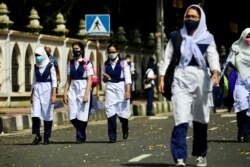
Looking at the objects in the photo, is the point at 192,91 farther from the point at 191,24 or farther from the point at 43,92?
the point at 43,92

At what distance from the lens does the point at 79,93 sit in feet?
68.2

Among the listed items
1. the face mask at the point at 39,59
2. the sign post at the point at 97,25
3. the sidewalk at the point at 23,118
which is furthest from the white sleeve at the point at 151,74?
the face mask at the point at 39,59

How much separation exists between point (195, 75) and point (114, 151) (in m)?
3.58

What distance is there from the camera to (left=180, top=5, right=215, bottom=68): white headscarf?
15.1 metres

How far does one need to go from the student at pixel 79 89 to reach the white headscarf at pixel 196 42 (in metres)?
5.58

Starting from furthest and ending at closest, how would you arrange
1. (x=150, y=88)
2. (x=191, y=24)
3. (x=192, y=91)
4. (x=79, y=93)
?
(x=150, y=88)
(x=79, y=93)
(x=191, y=24)
(x=192, y=91)

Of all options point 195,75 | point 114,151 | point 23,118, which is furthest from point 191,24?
point 23,118

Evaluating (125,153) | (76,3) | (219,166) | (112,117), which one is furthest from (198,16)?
(76,3)

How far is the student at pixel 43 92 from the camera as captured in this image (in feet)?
68.9

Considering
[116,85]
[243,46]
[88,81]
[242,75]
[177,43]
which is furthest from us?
[116,85]

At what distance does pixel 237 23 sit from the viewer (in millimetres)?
67875

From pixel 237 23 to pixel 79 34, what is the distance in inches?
924

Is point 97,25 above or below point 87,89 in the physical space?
above

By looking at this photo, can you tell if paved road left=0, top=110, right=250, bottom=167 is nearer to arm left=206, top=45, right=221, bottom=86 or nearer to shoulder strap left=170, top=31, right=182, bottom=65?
arm left=206, top=45, right=221, bottom=86
